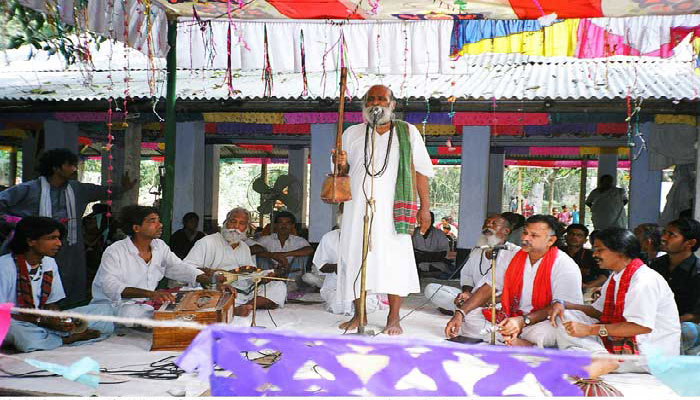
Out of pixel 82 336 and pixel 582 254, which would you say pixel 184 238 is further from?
pixel 582 254

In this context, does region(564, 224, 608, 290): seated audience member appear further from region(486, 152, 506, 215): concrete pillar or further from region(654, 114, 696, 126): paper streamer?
region(486, 152, 506, 215): concrete pillar

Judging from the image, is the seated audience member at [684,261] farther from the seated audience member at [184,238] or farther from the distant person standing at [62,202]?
the seated audience member at [184,238]

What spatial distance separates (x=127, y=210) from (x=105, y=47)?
692cm

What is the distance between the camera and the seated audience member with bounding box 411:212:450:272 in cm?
888

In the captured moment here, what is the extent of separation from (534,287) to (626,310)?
75 centimetres

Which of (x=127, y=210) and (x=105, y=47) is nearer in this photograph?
(x=127, y=210)

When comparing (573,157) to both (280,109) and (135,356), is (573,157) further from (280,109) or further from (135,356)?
(135,356)

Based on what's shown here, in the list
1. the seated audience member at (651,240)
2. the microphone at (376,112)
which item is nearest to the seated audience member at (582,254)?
the seated audience member at (651,240)

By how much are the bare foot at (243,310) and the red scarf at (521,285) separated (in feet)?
7.07

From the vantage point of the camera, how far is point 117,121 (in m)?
9.76

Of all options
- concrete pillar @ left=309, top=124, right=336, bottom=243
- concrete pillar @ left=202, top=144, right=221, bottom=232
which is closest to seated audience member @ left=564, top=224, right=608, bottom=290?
concrete pillar @ left=309, top=124, right=336, bottom=243

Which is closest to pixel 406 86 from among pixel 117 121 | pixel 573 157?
pixel 117 121

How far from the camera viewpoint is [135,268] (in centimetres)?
488

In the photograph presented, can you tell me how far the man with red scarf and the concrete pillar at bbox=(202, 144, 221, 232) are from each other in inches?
370
